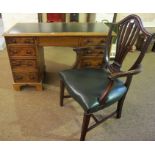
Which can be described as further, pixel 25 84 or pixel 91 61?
pixel 25 84

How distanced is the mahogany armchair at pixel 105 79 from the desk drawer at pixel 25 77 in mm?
619

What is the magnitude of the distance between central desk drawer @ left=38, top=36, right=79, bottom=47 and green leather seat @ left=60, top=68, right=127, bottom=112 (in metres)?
0.42

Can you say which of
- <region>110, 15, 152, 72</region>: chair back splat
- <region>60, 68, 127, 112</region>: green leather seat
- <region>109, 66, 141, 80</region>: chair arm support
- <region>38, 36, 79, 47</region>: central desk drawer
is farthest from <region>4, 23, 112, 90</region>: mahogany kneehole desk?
<region>109, 66, 141, 80</region>: chair arm support

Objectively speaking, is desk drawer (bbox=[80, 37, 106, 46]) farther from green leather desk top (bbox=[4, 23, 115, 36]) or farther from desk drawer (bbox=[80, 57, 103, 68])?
desk drawer (bbox=[80, 57, 103, 68])

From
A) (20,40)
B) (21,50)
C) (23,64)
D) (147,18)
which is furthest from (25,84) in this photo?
(147,18)

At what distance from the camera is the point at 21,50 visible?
5.81 feet

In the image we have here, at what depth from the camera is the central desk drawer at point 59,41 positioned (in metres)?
1.74

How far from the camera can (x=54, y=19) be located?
359 cm

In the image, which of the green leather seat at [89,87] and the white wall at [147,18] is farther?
the white wall at [147,18]

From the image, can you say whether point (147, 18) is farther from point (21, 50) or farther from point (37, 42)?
point (21, 50)

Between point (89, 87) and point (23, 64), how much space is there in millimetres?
984

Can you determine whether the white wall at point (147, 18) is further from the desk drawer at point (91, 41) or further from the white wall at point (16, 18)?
the desk drawer at point (91, 41)

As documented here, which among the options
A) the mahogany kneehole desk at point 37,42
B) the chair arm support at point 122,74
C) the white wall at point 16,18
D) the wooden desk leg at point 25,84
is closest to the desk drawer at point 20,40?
the mahogany kneehole desk at point 37,42

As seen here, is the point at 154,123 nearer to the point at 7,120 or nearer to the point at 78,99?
the point at 78,99
